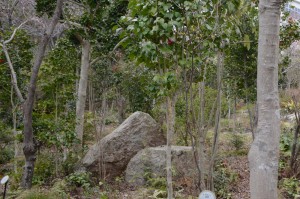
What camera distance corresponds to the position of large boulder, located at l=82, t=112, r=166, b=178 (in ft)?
22.9

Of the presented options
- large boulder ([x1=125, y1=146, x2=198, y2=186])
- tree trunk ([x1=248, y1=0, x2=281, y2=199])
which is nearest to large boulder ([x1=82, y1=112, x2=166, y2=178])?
large boulder ([x1=125, y1=146, x2=198, y2=186])

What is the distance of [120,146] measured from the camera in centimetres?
716

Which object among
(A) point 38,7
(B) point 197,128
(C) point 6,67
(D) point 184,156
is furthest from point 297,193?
(A) point 38,7

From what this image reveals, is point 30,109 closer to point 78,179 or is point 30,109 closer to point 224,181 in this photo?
point 78,179

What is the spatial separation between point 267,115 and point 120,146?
5.61 meters

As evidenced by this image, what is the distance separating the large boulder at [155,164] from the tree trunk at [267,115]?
417cm

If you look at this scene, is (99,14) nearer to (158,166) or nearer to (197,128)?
(158,166)

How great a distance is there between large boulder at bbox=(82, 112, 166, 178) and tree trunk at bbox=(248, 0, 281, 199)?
17.8 feet

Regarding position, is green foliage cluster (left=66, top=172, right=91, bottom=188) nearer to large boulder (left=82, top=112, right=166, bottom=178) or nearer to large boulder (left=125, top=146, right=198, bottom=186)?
large boulder (left=82, top=112, right=166, bottom=178)

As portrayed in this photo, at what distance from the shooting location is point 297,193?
207 inches

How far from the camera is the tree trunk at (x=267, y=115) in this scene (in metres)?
1.76

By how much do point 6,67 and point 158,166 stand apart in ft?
13.1

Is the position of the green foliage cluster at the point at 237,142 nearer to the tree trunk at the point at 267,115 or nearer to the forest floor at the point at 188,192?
the forest floor at the point at 188,192

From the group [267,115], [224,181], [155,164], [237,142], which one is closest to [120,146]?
[155,164]
